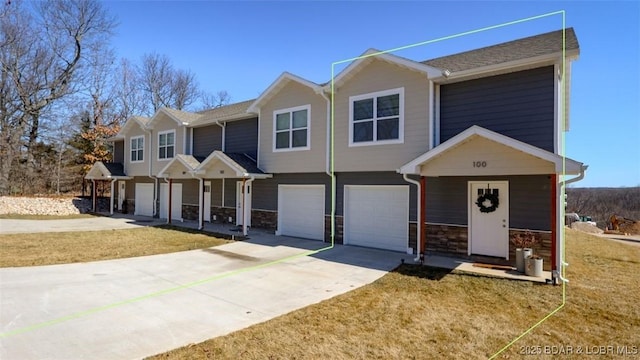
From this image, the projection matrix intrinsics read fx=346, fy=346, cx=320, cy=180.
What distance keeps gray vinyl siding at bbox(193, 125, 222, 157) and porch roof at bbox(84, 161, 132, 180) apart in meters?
6.52

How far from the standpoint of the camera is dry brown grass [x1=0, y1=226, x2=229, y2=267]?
29.8ft

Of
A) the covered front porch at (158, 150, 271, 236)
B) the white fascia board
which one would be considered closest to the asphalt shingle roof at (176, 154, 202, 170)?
the covered front porch at (158, 150, 271, 236)

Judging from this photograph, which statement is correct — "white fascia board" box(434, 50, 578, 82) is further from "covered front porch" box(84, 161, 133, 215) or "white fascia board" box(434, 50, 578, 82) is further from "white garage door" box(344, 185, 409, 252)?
"covered front porch" box(84, 161, 133, 215)

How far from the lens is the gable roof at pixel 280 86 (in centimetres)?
1224

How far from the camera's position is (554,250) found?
750 centimetres

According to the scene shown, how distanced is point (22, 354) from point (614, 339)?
7.53 metres

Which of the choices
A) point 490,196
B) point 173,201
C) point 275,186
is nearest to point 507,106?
point 490,196

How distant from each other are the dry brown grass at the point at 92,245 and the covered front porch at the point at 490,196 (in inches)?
281

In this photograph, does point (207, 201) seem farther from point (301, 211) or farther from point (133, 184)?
point (133, 184)

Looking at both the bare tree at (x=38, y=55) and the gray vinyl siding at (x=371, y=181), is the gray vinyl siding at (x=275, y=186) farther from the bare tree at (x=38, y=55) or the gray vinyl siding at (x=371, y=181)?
the bare tree at (x=38, y=55)

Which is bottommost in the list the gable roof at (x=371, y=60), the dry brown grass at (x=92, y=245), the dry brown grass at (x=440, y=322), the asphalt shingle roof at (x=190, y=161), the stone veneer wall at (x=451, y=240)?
the dry brown grass at (x=440, y=322)

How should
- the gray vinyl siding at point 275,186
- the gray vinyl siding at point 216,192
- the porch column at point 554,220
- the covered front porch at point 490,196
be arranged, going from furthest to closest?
the gray vinyl siding at point 216,192 → the gray vinyl siding at point 275,186 → the covered front porch at point 490,196 → the porch column at point 554,220

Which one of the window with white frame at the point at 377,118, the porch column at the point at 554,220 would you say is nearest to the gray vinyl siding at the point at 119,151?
the window with white frame at the point at 377,118

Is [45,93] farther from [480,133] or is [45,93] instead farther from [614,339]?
[614,339]
